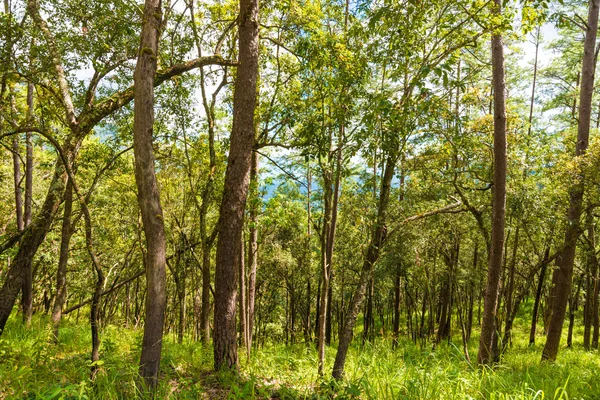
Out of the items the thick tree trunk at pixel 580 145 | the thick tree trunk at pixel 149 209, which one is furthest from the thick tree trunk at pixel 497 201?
the thick tree trunk at pixel 149 209

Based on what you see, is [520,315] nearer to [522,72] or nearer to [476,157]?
[522,72]

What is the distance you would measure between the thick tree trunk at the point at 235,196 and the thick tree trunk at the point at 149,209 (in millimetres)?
1427

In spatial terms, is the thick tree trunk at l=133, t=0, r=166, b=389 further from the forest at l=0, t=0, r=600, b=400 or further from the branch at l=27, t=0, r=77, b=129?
the branch at l=27, t=0, r=77, b=129

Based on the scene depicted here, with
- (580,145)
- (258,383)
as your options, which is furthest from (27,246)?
(580,145)

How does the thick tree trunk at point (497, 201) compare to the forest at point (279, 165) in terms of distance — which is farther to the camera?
the thick tree trunk at point (497, 201)

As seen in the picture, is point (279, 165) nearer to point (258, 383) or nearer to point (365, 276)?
point (365, 276)

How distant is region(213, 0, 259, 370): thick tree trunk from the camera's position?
5289mm

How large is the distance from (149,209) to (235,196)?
1691 millimetres

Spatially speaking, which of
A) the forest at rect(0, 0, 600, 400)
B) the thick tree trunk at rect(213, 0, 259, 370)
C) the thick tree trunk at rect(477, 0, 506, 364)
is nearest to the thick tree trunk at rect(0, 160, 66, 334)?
the forest at rect(0, 0, 600, 400)

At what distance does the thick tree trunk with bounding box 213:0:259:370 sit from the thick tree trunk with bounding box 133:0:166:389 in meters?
1.43

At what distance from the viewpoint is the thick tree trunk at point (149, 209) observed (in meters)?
3.84

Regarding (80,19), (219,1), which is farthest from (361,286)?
(219,1)

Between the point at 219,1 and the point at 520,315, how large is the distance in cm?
2657

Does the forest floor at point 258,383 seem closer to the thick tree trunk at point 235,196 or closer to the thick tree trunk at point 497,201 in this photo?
the thick tree trunk at point 235,196
